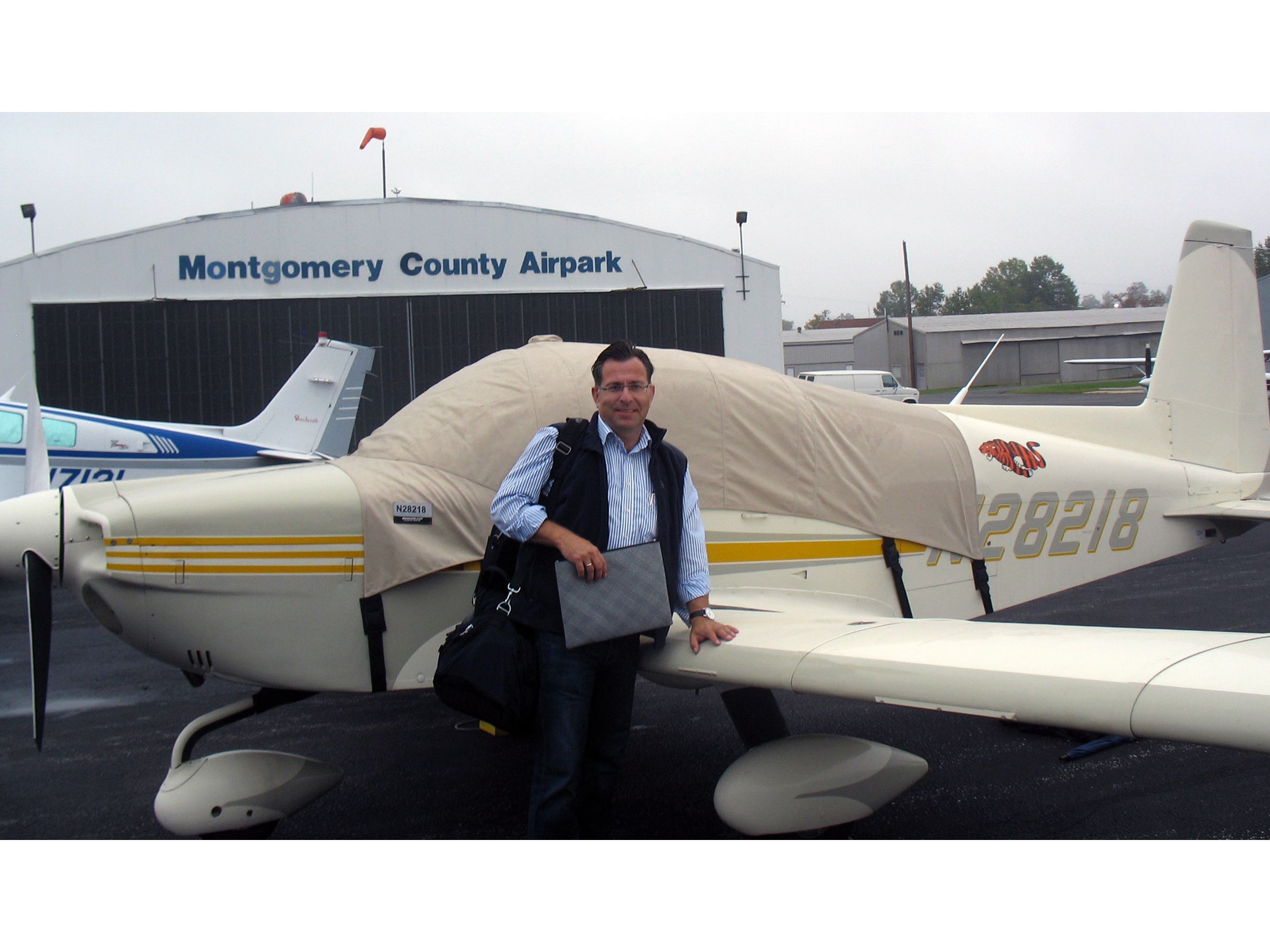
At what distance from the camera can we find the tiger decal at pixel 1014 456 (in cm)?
446

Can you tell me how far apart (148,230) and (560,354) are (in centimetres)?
1439

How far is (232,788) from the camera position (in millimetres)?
3170

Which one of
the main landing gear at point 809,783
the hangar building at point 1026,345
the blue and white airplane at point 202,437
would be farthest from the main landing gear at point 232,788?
the hangar building at point 1026,345

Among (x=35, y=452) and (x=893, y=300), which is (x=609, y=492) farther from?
(x=893, y=300)

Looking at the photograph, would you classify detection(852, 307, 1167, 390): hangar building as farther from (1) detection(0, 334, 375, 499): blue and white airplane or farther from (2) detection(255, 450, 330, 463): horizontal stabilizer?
(2) detection(255, 450, 330, 463): horizontal stabilizer

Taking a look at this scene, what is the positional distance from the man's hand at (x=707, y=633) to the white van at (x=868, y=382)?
102ft

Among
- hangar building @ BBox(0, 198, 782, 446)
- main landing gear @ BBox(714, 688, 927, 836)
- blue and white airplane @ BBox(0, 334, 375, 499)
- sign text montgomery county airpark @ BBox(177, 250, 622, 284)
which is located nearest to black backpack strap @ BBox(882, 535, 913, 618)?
main landing gear @ BBox(714, 688, 927, 836)

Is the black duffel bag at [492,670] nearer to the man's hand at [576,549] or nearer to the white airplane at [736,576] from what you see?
the man's hand at [576,549]

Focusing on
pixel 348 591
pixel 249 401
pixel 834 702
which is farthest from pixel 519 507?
pixel 249 401

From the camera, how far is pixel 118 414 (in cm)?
1581

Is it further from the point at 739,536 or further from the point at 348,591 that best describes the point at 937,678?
the point at 348,591

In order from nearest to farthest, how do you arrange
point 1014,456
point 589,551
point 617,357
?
point 589,551, point 617,357, point 1014,456

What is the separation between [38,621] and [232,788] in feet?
2.75

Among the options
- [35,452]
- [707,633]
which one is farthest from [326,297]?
[707,633]
